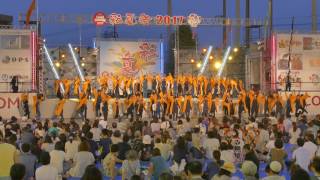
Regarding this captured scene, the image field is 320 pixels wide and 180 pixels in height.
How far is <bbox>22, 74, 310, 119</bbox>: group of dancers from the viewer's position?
99.4 feet

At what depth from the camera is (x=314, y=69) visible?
1359 inches

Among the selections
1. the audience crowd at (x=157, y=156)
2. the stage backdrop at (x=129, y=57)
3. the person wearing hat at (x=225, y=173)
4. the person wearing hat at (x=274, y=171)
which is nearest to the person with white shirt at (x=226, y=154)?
the audience crowd at (x=157, y=156)

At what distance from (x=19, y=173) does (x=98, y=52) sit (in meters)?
30.9

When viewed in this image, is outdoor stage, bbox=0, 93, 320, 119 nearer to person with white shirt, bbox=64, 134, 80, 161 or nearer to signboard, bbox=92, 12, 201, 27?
signboard, bbox=92, 12, 201, 27

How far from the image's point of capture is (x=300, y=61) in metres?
A: 34.2

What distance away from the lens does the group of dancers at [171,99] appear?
30297mm

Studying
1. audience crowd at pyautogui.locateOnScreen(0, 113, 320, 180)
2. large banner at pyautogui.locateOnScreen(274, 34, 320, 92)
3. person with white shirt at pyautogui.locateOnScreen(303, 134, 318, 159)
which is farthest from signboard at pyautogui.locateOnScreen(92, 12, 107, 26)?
person with white shirt at pyautogui.locateOnScreen(303, 134, 318, 159)

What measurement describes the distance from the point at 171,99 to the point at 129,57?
8.18 meters

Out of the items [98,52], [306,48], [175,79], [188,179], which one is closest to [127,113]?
[175,79]

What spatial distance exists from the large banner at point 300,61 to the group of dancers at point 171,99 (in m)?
1.57

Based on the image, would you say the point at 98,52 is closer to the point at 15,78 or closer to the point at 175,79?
the point at 175,79

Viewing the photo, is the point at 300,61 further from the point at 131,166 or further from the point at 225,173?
the point at 225,173

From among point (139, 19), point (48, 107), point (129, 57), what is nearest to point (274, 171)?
point (48, 107)

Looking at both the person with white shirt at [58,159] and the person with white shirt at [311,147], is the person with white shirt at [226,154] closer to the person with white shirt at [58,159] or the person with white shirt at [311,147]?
the person with white shirt at [311,147]
